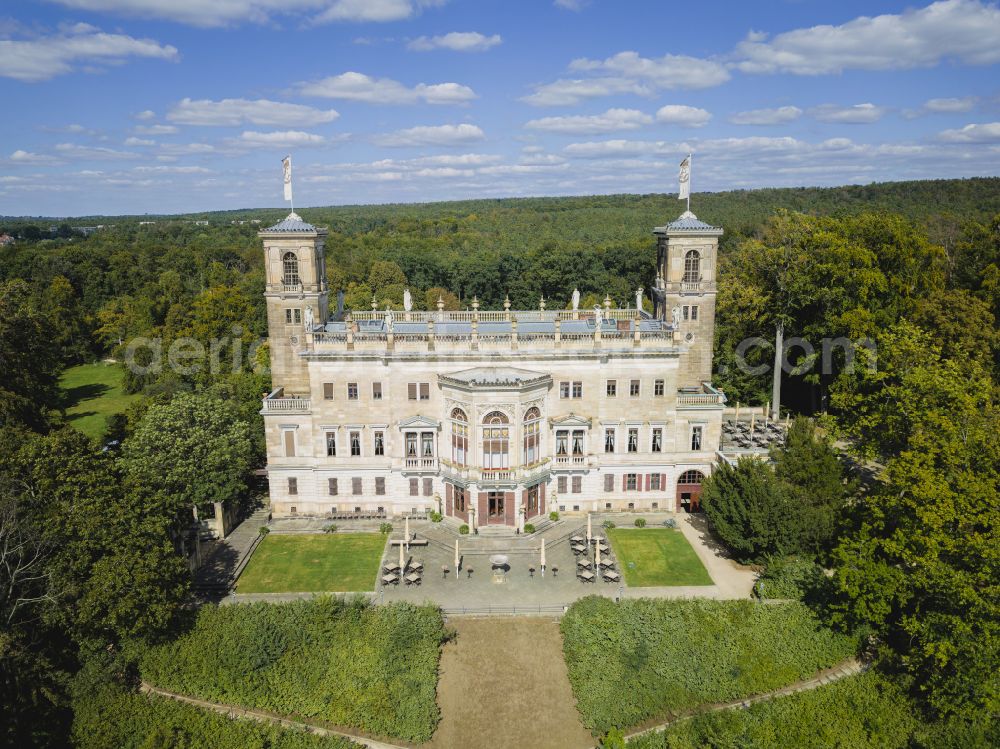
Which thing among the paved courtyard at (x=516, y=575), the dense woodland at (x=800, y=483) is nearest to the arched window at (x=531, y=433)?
the paved courtyard at (x=516, y=575)

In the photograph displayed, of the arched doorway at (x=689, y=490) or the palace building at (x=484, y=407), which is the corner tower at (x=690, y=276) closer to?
the palace building at (x=484, y=407)

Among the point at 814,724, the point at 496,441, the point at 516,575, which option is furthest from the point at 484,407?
the point at 814,724

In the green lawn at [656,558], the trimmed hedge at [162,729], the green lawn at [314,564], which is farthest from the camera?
the green lawn at [656,558]

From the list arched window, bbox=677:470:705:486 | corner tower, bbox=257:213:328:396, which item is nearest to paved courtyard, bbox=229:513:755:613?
arched window, bbox=677:470:705:486

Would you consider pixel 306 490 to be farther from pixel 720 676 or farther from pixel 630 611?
pixel 720 676

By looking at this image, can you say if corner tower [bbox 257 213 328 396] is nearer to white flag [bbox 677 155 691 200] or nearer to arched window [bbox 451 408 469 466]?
arched window [bbox 451 408 469 466]

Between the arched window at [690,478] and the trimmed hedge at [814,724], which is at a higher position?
the arched window at [690,478]

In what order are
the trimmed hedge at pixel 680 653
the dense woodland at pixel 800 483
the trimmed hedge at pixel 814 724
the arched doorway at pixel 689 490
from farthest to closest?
the arched doorway at pixel 689 490 < the trimmed hedge at pixel 680 653 < the dense woodland at pixel 800 483 < the trimmed hedge at pixel 814 724

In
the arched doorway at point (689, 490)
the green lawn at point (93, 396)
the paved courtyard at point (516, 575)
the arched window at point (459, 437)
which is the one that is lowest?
the green lawn at point (93, 396)
